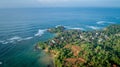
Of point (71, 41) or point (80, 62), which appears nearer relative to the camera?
point (80, 62)

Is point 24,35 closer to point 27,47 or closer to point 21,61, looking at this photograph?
point 27,47

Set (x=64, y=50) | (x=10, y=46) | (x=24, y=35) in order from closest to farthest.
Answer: (x=64, y=50) < (x=10, y=46) < (x=24, y=35)

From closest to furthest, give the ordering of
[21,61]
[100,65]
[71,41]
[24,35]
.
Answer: [100,65]
[21,61]
[71,41]
[24,35]

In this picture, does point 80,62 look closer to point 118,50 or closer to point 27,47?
point 118,50

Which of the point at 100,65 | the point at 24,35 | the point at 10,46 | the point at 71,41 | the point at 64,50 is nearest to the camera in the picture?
the point at 100,65

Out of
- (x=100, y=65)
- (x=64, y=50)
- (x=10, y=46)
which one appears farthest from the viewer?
(x=10, y=46)

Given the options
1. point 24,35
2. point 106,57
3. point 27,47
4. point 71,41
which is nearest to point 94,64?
point 106,57

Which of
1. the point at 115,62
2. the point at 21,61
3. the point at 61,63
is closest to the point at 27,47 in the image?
the point at 21,61

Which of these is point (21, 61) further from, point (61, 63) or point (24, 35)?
point (24, 35)

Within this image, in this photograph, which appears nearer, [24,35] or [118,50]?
[118,50]
